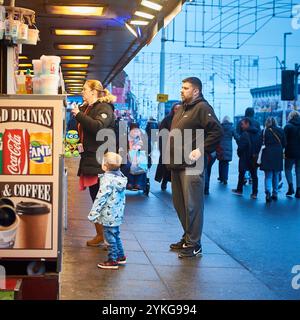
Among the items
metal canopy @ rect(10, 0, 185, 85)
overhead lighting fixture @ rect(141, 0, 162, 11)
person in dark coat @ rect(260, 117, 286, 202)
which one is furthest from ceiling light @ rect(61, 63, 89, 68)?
overhead lighting fixture @ rect(141, 0, 162, 11)

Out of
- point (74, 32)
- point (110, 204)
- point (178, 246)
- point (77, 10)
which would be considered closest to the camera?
point (110, 204)

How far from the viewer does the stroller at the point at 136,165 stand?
1314 centimetres

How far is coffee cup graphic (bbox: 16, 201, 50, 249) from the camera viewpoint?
4.72 m

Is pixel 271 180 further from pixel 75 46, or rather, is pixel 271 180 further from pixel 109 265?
pixel 75 46

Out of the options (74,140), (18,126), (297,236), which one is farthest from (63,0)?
(18,126)

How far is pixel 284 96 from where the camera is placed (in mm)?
15633

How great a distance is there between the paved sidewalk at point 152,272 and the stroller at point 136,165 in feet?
12.9

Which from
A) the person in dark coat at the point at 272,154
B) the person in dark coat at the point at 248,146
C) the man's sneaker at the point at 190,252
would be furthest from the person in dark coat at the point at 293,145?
the man's sneaker at the point at 190,252

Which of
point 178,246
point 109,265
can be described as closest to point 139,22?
point 178,246

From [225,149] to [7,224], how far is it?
11.2 meters

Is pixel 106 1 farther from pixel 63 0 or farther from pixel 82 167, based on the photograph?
pixel 82 167

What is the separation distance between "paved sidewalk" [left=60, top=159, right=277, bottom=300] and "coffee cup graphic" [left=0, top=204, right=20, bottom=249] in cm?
87

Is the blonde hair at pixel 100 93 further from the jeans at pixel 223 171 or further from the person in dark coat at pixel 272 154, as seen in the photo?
the jeans at pixel 223 171

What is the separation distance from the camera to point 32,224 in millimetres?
4742
